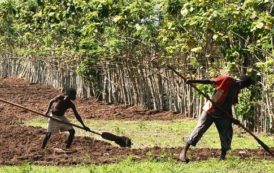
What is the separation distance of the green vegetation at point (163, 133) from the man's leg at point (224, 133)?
124 inches

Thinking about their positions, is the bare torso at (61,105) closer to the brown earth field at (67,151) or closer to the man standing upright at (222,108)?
the brown earth field at (67,151)

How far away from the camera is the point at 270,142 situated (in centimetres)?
1523

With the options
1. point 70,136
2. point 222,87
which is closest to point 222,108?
point 222,87

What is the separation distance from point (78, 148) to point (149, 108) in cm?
1128

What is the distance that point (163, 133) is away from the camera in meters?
17.9

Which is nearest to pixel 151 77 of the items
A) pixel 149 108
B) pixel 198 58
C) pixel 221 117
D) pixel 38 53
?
pixel 149 108

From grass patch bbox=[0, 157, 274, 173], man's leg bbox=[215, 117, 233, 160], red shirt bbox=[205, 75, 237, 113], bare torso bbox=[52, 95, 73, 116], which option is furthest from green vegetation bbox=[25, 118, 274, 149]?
grass patch bbox=[0, 157, 274, 173]

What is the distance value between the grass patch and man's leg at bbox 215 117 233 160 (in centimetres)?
38

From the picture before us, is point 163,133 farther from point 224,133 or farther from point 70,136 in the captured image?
point 224,133

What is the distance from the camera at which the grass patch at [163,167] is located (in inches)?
388

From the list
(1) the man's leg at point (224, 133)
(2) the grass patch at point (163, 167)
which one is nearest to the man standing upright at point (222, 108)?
(1) the man's leg at point (224, 133)

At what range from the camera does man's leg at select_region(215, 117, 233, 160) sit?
11346 mm

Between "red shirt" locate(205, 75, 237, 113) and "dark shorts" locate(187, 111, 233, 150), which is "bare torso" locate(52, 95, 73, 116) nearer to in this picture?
"dark shorts" locate(187, 111, 233, 150)

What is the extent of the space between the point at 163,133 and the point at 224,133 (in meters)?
6.58
